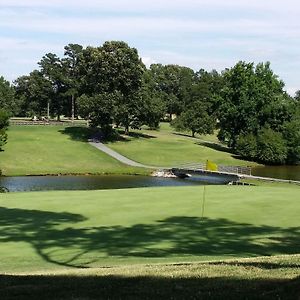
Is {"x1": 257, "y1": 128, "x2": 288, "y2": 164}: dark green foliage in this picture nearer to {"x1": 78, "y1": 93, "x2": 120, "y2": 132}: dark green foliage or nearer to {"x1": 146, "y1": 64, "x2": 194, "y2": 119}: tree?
{"x1": 78, "y1": 93, "x2": 120, "y2": 132}: dark green foliage

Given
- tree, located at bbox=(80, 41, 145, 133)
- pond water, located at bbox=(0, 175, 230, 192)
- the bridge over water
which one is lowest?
pond water, located at bbox=(0, 175, 230, 192)

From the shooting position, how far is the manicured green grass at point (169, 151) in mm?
77419

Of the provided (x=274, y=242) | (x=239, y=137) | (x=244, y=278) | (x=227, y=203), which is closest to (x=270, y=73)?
(x=239, y=137)

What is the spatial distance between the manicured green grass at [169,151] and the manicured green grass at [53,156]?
532 cm

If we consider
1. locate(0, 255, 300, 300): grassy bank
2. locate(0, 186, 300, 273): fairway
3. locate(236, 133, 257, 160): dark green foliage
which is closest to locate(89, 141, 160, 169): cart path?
locate(236, 133, 257, 160): dark green foliage

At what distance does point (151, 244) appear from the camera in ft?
52.7

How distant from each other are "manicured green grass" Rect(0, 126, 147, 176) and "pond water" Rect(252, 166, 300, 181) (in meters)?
15.5

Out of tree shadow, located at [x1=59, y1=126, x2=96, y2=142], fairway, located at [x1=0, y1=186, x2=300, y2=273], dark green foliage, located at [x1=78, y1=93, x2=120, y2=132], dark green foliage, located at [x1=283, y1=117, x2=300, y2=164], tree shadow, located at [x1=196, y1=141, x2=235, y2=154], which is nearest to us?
Result: fairway, located at [x1=0, y1=186, x2=300, y2=273]

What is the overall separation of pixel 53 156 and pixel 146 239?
195 feet

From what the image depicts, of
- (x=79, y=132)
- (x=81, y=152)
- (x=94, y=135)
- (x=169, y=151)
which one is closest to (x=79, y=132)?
(x=79, y=132)

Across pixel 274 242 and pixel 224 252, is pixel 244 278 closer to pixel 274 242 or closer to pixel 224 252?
pixel 224 252

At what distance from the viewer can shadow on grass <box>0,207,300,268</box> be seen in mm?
15000

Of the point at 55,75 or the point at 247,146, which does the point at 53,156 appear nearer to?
the point at 247,146

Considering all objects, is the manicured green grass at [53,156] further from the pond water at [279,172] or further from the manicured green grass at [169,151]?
the pond water at [279,172]
